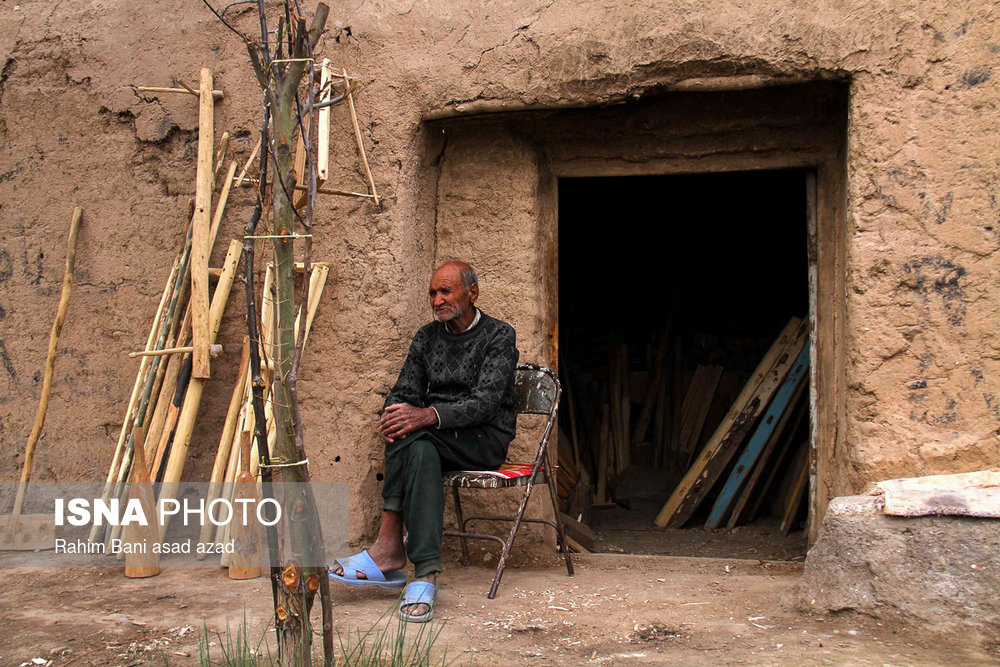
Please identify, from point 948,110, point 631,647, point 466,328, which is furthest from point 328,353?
point 948,110

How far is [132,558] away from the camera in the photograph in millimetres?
3590

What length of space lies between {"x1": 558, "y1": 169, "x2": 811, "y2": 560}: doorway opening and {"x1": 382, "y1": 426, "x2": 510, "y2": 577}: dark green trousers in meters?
2.26

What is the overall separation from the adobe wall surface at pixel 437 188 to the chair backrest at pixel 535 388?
19cm

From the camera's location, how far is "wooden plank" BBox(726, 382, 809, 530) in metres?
5.16

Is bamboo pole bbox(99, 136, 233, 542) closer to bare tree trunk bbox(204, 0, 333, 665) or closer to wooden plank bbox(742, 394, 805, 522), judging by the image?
bare tree trunk bbox(204, 0, 333, 665)

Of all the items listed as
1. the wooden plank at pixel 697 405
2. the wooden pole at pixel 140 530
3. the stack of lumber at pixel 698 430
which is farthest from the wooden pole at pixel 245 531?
the wooden plank at pixel 697 405

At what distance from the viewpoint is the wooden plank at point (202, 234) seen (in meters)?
3.80

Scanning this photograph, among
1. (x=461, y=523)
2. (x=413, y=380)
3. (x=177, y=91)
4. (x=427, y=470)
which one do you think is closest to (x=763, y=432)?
(x=461, y=523)

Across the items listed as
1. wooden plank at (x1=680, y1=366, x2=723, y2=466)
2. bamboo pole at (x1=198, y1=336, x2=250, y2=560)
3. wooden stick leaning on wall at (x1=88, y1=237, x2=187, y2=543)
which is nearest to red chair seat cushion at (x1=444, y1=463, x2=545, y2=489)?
bamboo pole at (x1=198, y1=336, x2=250, y2=560)

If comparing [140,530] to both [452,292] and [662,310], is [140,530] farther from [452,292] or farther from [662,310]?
[662,310]

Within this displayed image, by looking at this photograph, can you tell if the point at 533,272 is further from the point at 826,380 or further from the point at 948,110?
the point at 948,110

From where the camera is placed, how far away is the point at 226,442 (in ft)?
12.4

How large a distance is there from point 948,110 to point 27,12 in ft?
13.4

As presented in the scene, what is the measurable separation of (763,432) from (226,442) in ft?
9.64
